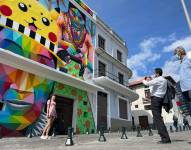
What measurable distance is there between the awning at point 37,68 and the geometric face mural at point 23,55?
0.82ft

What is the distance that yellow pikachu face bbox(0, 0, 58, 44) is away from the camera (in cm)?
1128

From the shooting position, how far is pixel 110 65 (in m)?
20.3

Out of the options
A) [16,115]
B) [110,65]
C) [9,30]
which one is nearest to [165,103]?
[16,115]

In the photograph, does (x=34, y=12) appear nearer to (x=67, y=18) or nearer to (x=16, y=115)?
(x=67, y=18)

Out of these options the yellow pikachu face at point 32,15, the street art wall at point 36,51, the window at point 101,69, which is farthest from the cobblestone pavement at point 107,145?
the window at point 101,69

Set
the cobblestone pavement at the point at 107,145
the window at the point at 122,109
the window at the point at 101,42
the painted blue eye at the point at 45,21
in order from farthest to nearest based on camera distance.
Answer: the window at the point at 122,109 → the window at the point at 101,42 → the painted blue eye at the point at 45,21 → the cobblestone pavement at the point at 107,145

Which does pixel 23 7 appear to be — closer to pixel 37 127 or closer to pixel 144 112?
pixel 37 127

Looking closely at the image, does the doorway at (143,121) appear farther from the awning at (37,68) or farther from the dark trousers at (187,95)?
the dark trousers at (187,95)

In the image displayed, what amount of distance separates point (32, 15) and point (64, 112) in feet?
21.6

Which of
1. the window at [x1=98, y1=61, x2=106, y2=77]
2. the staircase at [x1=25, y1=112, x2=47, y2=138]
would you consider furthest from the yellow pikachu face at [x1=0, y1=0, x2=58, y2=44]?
the window at [x1=98, y1=61, x2=106, y2=77]

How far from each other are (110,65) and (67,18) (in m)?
6.49

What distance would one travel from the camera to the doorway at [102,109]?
55.6ft

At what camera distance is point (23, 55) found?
11.5 m

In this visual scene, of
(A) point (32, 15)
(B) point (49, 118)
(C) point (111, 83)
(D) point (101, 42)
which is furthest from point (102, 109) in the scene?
(B) point (49, 118)
